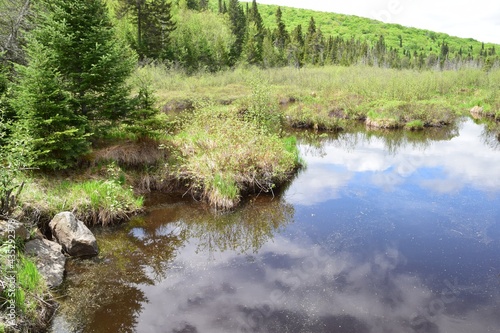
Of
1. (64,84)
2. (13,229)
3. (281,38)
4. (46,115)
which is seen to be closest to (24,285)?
(13,229)

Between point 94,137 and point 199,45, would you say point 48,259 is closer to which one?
point 94,137

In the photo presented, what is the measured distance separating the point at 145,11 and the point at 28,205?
112ft

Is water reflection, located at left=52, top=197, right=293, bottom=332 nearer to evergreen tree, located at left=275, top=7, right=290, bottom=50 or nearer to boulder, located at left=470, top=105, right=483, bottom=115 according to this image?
boulder, located at left=470, top=105, right=483, bottom=115

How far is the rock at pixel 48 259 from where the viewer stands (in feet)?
21.4

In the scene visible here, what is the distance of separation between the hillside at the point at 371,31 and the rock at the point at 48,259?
98.3 meters

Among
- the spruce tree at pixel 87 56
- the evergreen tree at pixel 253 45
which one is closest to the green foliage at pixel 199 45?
the evergreen tree at pixel 253 45

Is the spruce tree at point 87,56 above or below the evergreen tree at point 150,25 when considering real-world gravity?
below

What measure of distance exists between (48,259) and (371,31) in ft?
390

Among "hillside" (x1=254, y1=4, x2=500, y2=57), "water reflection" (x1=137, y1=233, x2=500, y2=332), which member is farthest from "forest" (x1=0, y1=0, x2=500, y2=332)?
"hillside" (x1=254, y1=4, x2=500, y2=57)

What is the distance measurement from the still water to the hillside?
9440 cm

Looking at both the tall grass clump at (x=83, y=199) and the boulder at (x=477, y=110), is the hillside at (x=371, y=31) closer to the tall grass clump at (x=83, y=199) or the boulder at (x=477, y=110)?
the boulder at (x=477, y=110)

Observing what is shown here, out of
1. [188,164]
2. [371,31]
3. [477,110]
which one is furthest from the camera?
[371,31]

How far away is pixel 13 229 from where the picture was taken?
6.35 meters

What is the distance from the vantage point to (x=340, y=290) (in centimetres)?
663
